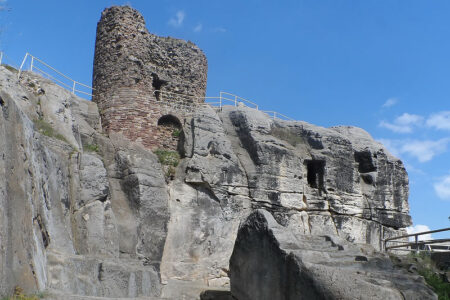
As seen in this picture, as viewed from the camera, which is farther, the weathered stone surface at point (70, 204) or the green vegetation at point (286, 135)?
the green vegetation at point (286, 135)

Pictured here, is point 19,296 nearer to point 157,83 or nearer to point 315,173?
point 157,83

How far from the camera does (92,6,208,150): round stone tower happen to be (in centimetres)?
1788

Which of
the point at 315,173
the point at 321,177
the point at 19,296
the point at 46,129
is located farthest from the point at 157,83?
the point at 19,296

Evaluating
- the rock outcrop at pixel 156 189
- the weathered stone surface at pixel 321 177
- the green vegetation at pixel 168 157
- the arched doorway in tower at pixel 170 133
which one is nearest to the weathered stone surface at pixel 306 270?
the rock outcrop at pixel 156 189

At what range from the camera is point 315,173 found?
19109 mm

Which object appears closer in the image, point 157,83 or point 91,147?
point 91,147

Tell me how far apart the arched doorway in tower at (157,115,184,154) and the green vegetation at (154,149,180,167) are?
0.42 meters

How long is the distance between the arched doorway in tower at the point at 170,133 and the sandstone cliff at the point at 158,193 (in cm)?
61

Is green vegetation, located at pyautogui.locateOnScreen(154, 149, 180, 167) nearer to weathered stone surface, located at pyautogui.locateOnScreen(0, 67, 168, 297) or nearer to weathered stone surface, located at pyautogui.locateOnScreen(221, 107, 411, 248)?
weathered stone surface, located at pyautogui.locateOnScreen(0, 67, 168, 297)

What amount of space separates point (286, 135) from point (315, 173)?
170 centimetres

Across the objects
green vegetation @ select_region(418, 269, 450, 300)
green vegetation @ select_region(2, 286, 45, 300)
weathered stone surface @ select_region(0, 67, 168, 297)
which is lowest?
green vegetation @ select_region(2, 286, 45, 300)

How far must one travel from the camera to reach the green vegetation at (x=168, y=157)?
16.7 metres

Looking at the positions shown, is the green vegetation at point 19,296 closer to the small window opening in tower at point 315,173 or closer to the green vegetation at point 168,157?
the green vegetation at point 168,157

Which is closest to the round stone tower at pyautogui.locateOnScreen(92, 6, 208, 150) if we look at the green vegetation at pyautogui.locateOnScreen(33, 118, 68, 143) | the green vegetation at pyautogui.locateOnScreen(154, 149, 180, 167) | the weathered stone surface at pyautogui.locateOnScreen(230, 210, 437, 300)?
the green vegetation at pyautogui.locateOnScreen(154, 149, 180, 167)
